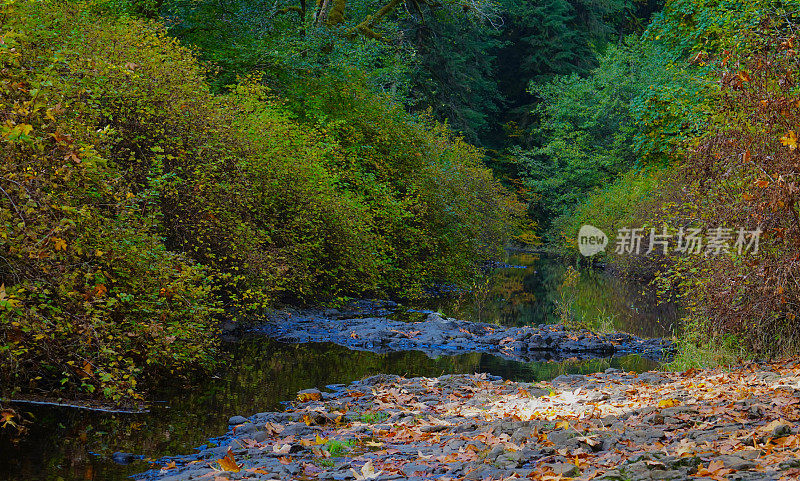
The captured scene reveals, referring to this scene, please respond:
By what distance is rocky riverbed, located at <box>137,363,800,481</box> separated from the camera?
4.84 metres

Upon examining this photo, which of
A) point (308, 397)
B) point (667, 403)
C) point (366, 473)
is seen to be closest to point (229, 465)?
point (366, 473)

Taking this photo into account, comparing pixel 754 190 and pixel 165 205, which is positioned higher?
pixel 754 190

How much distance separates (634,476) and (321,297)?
1367 centimetres

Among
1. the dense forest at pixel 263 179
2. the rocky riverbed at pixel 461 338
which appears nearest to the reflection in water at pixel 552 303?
the dense forest at pixel 263 179

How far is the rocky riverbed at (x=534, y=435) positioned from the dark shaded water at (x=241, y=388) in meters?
0.55

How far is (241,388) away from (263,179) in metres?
5.96

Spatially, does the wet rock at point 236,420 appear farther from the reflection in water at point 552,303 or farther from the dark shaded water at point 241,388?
the reflection in water at point 552,303

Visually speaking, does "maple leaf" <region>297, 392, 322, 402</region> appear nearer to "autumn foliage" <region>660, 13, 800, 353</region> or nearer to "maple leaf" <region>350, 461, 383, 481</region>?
"maple leaf" <region>350, 461, 383, 481</region>

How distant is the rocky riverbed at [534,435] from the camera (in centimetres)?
484

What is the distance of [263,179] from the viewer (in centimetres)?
1495

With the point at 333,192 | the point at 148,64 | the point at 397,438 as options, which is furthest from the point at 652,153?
the point at 397,438

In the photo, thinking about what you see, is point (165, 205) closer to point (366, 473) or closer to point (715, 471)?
point (366, 473)

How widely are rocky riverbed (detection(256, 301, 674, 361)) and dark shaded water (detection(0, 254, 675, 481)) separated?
23.6 inches

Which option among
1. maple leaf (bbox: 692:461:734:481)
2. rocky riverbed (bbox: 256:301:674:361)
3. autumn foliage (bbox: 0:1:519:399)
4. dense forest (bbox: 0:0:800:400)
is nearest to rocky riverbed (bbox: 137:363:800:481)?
maple leaf (bbox: 692:461:734:481)
